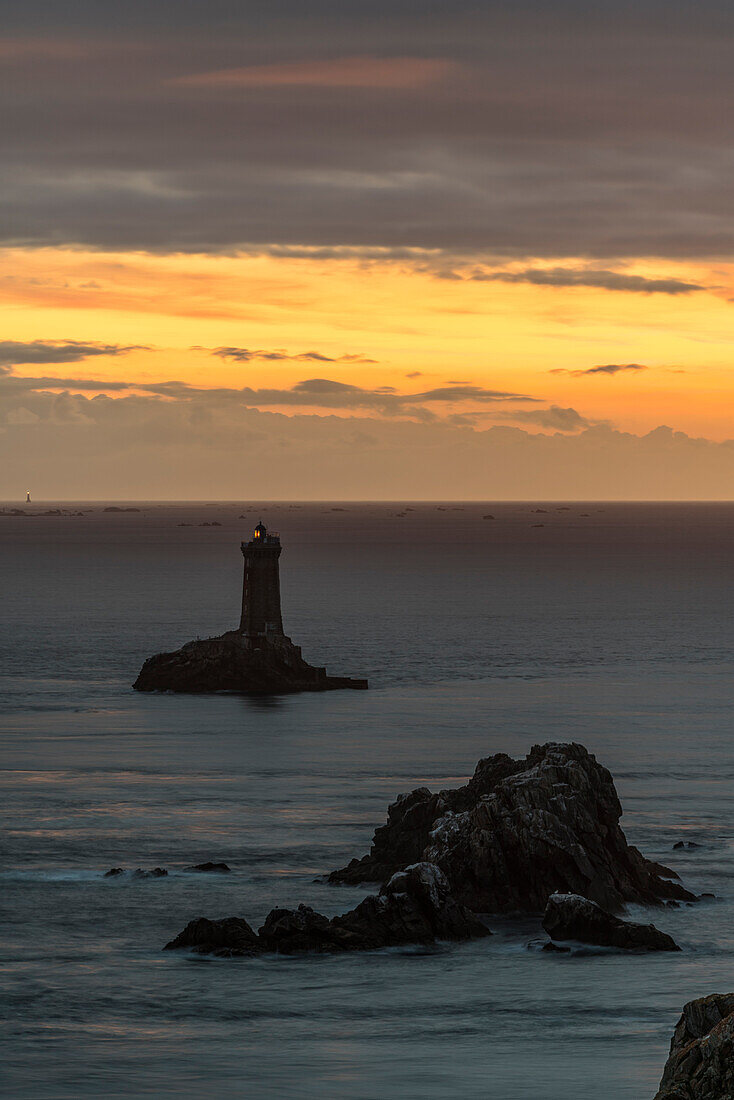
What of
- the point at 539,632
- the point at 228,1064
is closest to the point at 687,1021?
the point at 228,1064

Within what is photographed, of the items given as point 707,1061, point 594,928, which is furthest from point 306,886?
point 707,1061

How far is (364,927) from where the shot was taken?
2053 inches

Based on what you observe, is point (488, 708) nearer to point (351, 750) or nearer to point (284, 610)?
point (351, 750)

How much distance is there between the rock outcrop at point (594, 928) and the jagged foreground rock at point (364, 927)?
2.26 m

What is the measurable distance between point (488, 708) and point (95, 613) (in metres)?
87.0

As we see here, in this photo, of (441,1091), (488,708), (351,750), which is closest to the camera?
(441,1091)

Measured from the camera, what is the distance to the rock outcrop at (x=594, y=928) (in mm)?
51875

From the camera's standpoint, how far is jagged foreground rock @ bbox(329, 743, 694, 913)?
5569 centimetres

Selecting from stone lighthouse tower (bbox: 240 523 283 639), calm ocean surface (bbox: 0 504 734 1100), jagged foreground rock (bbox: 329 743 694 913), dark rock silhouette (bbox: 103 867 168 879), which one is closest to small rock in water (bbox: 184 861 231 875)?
calm ocean surface (bbox: 0 504 734 1100)

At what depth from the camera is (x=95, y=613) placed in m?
189

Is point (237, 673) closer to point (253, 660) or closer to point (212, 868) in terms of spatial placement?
point (253, 660)

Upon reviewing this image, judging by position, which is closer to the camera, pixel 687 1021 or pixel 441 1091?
pixel 687 1021

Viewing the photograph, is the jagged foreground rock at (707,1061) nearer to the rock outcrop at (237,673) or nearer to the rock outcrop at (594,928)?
the rock outcrop at (594,928)

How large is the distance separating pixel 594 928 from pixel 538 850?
3998 millimetres
